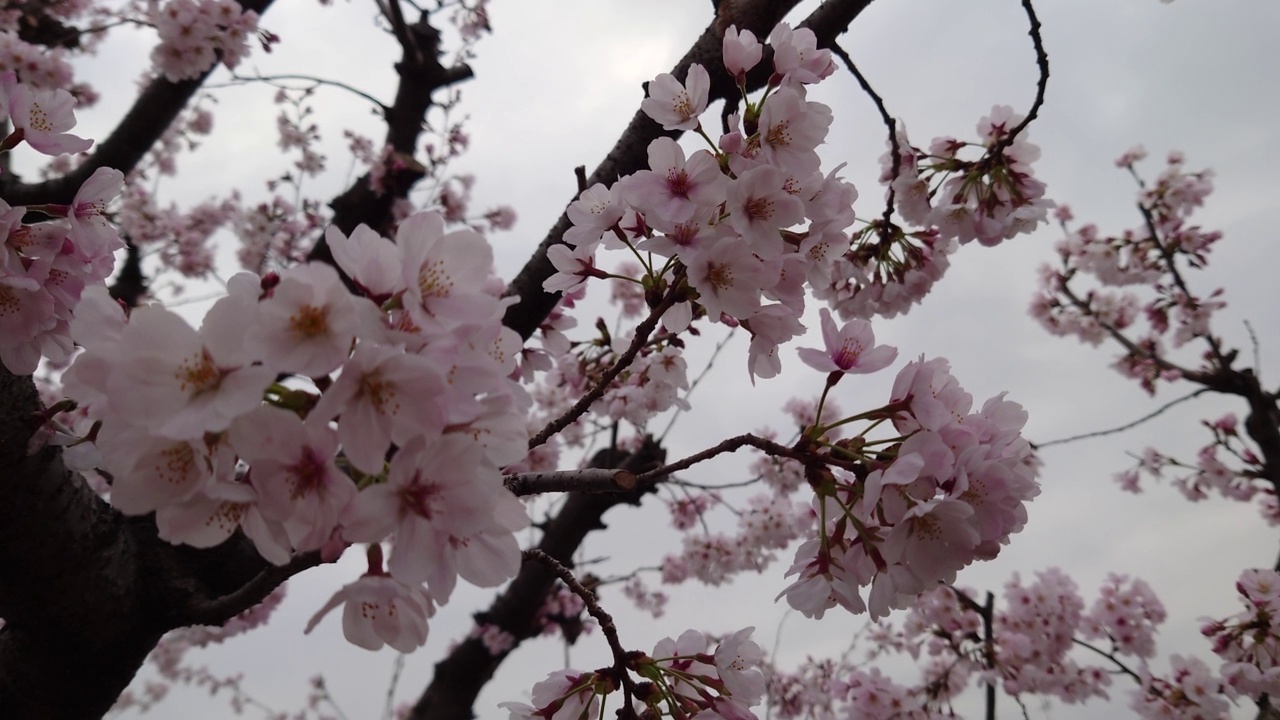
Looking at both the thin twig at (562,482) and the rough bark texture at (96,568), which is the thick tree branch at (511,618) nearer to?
the rough bark texture at (96,568)

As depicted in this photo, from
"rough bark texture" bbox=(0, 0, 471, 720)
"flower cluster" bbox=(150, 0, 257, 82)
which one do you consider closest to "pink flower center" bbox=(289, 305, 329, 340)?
"rough bark texture" bbox=(0, 0, 471, 720)

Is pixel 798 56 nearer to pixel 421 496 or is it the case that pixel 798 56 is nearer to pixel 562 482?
pixel 562 482

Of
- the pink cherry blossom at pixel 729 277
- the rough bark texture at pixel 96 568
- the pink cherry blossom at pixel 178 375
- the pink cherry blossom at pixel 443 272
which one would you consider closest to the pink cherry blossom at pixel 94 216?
the rough bark texture at pixel 96 568

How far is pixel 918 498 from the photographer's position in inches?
31.4

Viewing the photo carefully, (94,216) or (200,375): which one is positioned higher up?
(94,216)

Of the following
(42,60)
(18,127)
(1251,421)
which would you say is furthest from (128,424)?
(1251,421)

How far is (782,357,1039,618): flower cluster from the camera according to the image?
79cm

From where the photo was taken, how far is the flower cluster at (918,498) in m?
0.79

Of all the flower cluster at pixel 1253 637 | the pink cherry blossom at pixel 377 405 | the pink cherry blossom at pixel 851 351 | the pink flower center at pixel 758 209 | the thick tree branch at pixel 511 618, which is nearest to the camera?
the pink cherry blossom at pixel 377 405

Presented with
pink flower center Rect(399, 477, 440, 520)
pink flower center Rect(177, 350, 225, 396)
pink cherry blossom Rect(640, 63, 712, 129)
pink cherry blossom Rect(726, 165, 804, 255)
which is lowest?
pink flower center Rect(399, 477, 440, 520)

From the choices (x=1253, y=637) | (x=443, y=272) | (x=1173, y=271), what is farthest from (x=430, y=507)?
(x=1173, y=271)

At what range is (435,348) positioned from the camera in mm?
601

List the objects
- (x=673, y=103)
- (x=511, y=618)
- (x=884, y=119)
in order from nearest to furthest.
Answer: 1. (x=673, y=103)
2. (x=884, y=119)
3. (x=511, y=618)

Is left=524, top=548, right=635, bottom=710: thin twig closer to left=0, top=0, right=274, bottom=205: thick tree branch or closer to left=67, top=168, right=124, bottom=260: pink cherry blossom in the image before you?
left=67, top=168, right=124, bottom=260: pink cherry blossom
